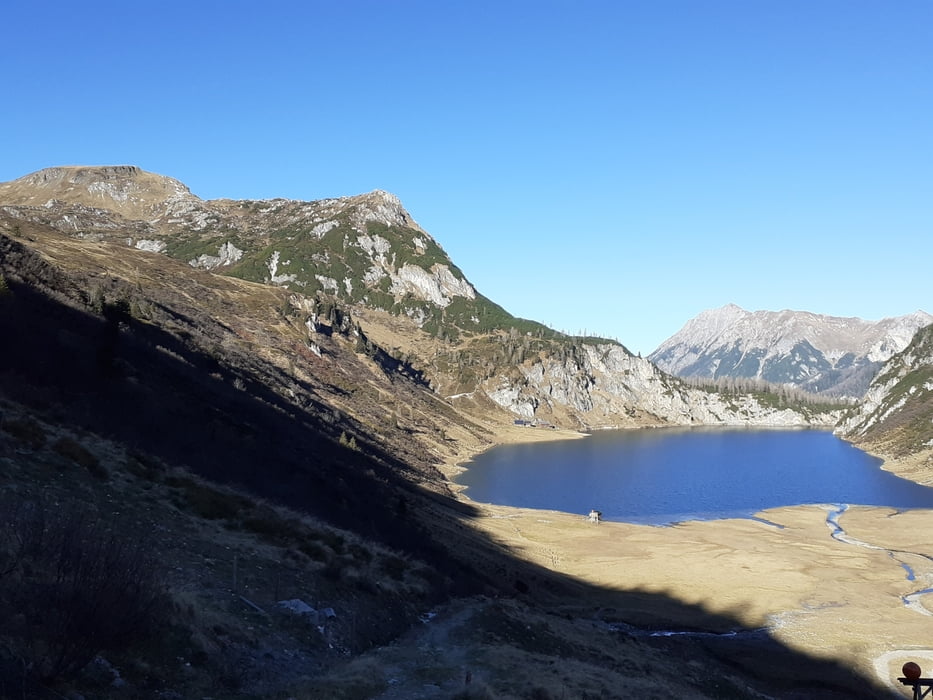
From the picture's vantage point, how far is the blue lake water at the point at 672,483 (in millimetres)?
110125

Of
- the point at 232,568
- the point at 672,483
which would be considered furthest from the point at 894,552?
the point at 232,568

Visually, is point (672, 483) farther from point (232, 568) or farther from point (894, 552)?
point (232, 568)

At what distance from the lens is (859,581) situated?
62875 millimetres

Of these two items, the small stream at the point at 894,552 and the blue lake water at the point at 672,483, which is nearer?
the small stream at the point at 894,552

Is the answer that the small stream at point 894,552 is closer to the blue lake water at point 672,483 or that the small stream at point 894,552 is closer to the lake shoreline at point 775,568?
the lake shoreline at point 775,568

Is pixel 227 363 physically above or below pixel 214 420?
above

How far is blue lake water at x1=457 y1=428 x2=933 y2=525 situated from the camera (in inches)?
4336

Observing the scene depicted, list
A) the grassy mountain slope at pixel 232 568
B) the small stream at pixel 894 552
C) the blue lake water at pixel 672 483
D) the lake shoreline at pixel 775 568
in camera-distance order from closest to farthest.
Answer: the grassy mountain slope at pixel 232 568 < the lake shoreline at pixel 775 568 < the small stream at pixel 894 552 < the blue lake water at pixel 672 483

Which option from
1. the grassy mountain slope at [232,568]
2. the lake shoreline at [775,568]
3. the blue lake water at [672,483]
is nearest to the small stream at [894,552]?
the lake shoreline at [775,568]

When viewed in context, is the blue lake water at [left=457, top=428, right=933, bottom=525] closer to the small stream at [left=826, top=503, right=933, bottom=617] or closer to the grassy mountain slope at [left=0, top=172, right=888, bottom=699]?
the small stream at [left=826, top=503, right=933, bottom=617]

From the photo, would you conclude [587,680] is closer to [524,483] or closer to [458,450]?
[524,483]

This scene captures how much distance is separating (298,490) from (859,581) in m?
57.3

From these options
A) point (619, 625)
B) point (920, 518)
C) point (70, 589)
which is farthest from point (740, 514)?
point (70, 589)

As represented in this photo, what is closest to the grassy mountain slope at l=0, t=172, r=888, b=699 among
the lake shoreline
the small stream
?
the lake shoreline
